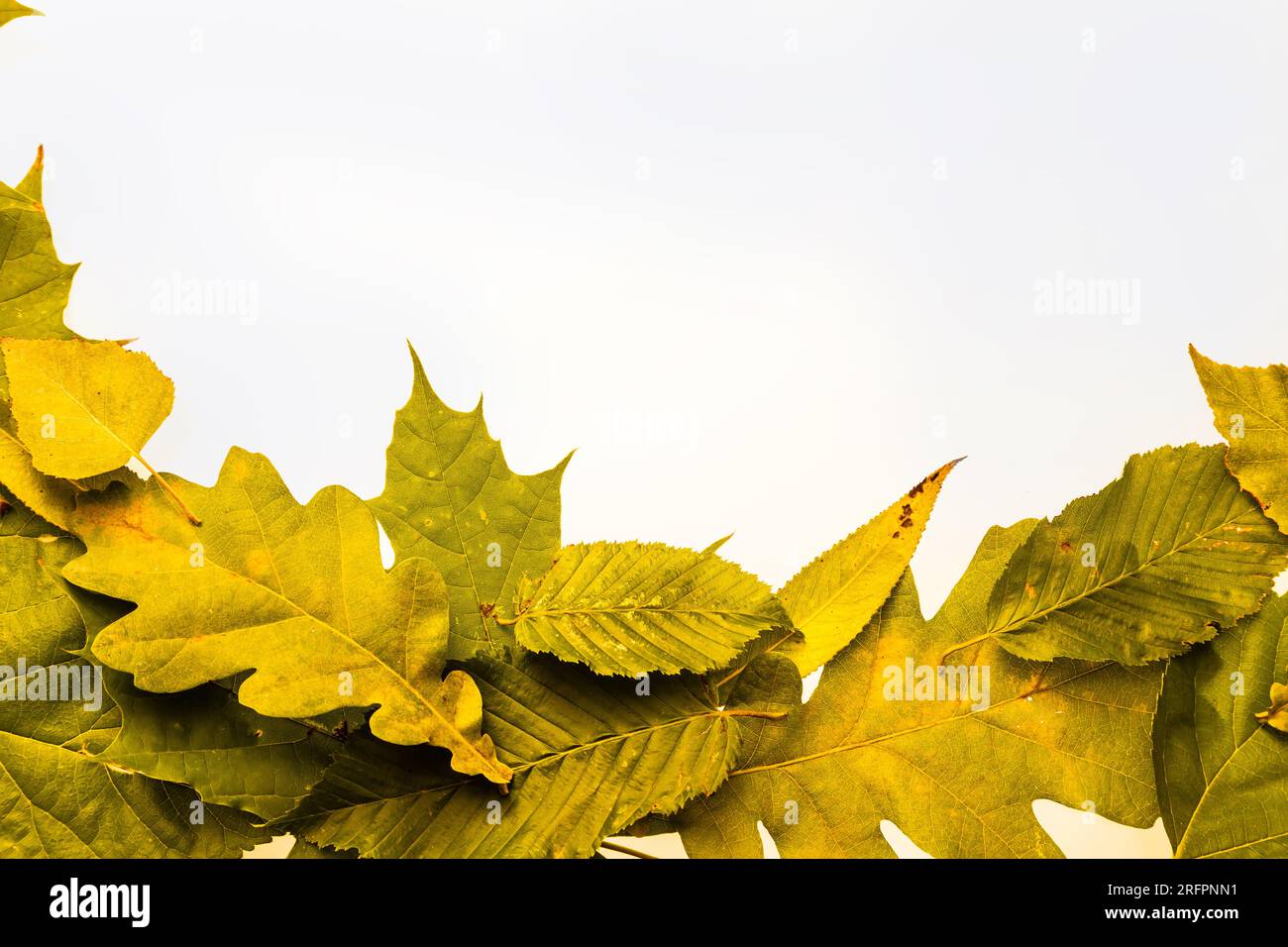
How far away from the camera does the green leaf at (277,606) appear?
1.20ft

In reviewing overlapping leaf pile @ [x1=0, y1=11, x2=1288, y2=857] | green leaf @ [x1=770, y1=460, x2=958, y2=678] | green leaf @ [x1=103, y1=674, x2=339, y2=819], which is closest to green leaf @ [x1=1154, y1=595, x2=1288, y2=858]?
overlapping leaf pile @ [x1=0, y1=11, x2=1288, y2=857]

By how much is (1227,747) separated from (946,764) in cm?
12

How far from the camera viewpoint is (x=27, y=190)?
1.43 ft

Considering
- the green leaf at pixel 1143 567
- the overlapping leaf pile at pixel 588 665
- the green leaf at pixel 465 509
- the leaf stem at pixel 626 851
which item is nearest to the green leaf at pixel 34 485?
the overlapping leaf pile at pixel 588 665

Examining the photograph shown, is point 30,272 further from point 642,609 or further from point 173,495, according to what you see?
point 642,609

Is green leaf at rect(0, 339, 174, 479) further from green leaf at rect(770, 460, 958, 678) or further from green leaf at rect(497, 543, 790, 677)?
green leaf at rect(770, 460, 958, 678)

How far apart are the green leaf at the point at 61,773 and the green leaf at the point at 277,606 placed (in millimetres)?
45

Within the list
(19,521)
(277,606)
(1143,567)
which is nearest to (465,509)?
(277,606)

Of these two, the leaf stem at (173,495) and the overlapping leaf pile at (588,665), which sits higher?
the leaf stem at (173,495)

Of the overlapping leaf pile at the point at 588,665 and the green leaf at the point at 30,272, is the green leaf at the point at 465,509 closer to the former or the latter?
the overlapping leaf pile at the point at 588,665

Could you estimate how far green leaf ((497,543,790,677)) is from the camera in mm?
368
